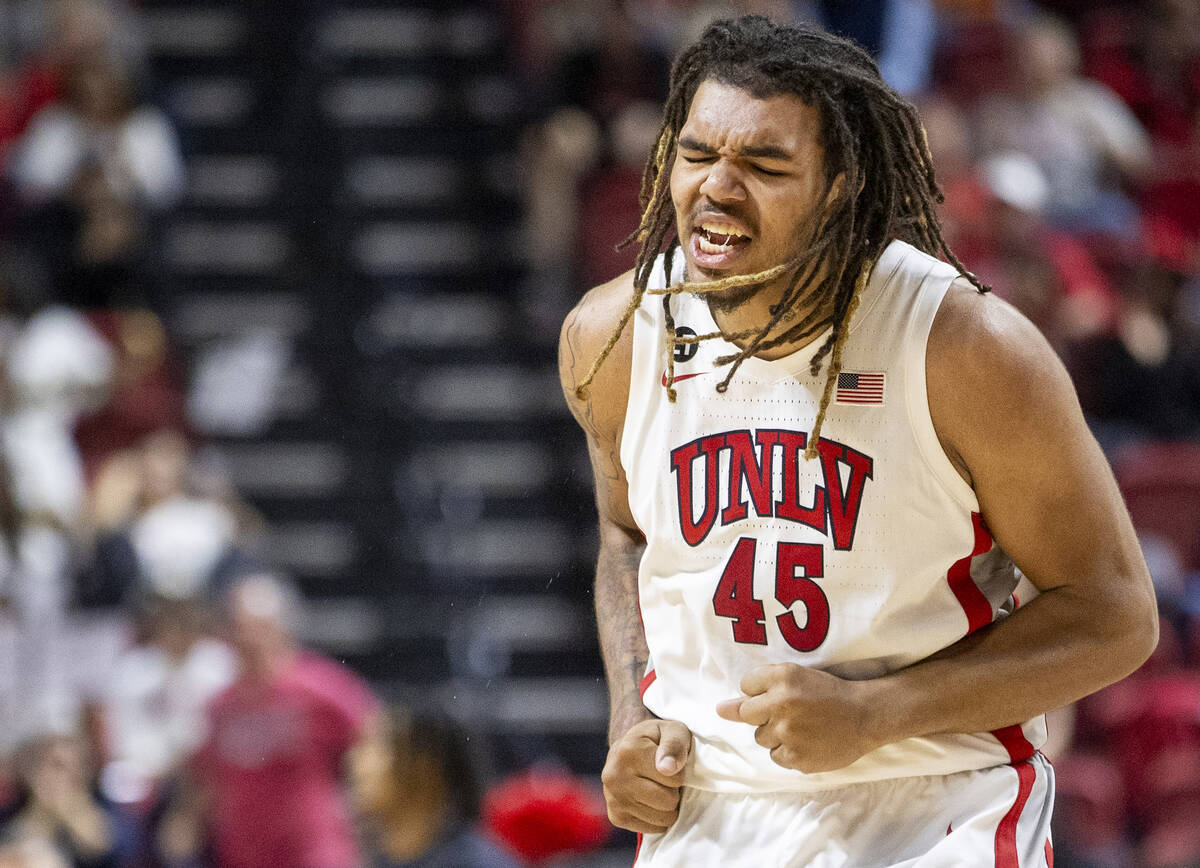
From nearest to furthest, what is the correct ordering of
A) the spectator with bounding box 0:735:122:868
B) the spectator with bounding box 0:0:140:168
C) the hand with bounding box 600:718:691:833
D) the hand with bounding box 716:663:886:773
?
the hand with bounding box 716:663:886:773, the hand with bounding box 600:718:691:833, the spectator with bounding box 0:735:122:868, the spectator with bounding box 0:0:140:168

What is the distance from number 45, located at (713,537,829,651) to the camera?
232 centimetres

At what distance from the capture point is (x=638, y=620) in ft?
8.80

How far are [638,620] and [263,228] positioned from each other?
6.25 metres

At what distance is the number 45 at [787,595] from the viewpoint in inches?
91.4

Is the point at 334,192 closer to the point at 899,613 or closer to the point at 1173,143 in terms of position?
the point at 1173,143

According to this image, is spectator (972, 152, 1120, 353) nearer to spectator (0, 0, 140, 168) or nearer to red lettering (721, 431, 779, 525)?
red lettering (721, 431, 779, 525)

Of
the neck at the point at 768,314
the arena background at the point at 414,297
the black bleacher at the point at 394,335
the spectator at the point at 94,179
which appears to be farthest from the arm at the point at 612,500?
the spectator at the point at 94,179

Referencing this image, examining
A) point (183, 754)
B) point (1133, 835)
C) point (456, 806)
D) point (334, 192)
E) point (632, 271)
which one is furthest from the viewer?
point (334, 192)

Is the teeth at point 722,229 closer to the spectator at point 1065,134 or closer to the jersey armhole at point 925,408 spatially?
the jersey armhole at point 925,408

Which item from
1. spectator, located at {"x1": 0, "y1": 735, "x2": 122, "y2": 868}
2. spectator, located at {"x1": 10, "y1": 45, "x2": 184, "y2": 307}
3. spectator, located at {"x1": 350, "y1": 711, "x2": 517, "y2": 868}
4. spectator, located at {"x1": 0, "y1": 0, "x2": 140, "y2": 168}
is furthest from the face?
spectator, located at {"x1": 0, "y1": 0, "x2": 140, "y2": 168}

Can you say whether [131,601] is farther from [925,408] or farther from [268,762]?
[925,408]

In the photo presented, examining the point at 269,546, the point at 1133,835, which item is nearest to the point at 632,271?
the point at 1133,835

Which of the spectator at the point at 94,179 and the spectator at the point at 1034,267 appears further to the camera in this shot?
the spectator at the point at 94,179

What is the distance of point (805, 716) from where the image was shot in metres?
2.15
